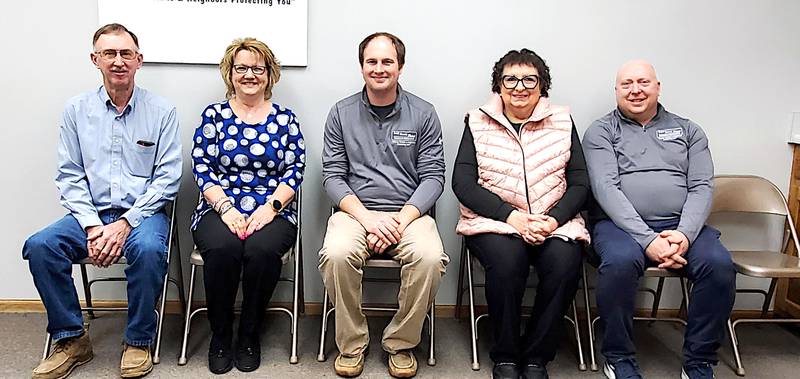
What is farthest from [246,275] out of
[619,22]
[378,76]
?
[619,22]

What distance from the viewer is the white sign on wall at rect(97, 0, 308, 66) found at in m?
2.90

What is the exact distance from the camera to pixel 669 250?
2529 mm

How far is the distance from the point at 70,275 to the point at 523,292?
180cm

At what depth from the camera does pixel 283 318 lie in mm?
3148

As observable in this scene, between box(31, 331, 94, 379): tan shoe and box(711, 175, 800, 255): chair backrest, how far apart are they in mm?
2885

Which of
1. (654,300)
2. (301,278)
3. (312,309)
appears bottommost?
(312,309)

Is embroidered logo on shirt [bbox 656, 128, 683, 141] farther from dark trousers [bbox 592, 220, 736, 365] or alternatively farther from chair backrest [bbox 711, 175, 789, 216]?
dark trousers [bbox 592, 220, 736, 365]

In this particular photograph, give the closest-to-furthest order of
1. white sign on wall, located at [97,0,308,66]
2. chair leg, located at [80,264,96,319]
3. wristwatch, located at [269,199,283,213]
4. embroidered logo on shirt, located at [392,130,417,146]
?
wristwatch, located at [269,199,283,213]
embroidered logo on shirt, located at [392,130,417,146]
white sign on wall, located at [97,0,308,66]
chair leg, located at [80,264,96,319]

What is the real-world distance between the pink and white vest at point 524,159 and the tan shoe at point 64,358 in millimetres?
1626

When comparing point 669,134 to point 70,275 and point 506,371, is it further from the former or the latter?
point 70,275

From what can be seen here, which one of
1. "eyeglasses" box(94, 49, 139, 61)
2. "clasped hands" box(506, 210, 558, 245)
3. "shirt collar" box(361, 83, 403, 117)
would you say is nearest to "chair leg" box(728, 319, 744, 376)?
"clasped hands" box(506, 210, 558, 245)

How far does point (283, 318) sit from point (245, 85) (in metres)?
1.18

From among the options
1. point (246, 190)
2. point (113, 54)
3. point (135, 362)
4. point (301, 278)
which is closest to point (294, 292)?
point (301, 278)

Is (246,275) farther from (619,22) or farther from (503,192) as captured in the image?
(619,22)
